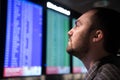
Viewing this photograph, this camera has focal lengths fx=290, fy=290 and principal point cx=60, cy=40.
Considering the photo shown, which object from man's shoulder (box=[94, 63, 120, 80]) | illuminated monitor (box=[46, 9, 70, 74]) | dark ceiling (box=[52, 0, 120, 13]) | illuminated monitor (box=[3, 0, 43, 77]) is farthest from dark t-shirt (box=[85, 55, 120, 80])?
dark ceiling (box=[52, 0, 120, 13])

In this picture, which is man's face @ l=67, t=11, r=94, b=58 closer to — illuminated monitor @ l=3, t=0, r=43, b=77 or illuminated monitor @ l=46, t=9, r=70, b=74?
illuminated monitor @ l=3, t=0, r=43, b=77

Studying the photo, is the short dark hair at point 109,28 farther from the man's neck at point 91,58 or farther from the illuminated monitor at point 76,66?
the illuminated monitor at point 76,66

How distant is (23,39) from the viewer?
1.59 meters

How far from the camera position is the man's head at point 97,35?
1.19 meters

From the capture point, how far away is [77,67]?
2387mm

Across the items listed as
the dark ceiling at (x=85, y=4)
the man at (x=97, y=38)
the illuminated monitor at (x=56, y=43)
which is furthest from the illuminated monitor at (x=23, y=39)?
the dark ceiling at (x=85, y=4)

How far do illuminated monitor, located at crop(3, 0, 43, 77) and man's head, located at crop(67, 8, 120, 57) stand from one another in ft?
1.35

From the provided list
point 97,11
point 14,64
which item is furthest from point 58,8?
point 97,11

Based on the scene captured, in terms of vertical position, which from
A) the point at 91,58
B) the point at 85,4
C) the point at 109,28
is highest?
the point at 85,4

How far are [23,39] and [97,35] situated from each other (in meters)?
0.53

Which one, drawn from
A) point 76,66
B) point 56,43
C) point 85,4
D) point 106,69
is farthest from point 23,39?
point 85,4

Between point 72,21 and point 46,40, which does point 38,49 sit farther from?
point 72,21

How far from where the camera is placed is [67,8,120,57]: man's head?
3.92ft

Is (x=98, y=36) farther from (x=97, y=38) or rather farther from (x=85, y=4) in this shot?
(x=85, y=4)
